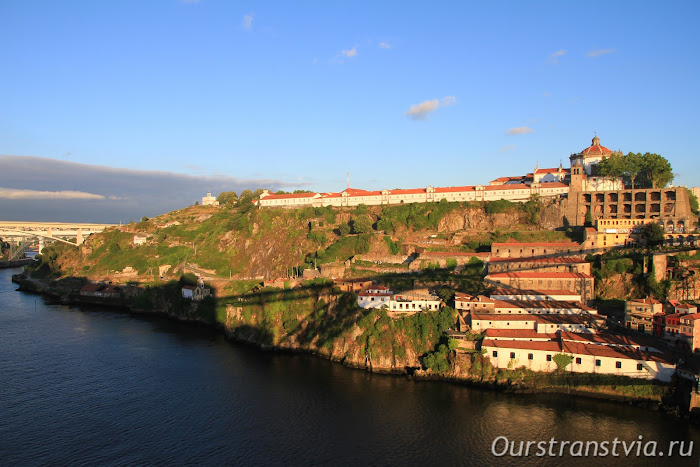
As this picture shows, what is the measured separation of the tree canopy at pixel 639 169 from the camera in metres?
38.8

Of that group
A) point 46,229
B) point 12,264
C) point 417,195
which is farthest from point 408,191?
point 12,264

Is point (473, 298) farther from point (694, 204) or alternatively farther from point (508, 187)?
point (694, 204)

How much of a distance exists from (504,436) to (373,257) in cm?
2154

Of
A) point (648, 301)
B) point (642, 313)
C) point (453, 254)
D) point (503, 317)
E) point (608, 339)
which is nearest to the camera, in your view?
point (608, 339)

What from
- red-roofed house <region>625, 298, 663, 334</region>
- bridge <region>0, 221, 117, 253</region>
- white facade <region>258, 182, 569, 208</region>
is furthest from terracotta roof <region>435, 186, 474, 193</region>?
bridge <region>0, 221, 117, 253</region>

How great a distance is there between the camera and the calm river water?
1673cm

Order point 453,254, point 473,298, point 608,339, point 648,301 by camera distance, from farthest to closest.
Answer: point 453,254, point 473,298, point 648,301, point 608,339

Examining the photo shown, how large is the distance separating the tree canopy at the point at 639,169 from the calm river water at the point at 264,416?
26.4 m

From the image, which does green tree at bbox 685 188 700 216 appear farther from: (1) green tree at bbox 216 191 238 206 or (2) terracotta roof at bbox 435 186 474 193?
(1) green tree at bbox 216 191 238 206

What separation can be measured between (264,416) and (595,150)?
3939cm

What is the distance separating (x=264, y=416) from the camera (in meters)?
19.8

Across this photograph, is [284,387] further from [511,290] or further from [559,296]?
[559,296]

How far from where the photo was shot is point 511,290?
1134 inches

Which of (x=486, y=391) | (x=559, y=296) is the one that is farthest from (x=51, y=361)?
(x=559, y=296)
